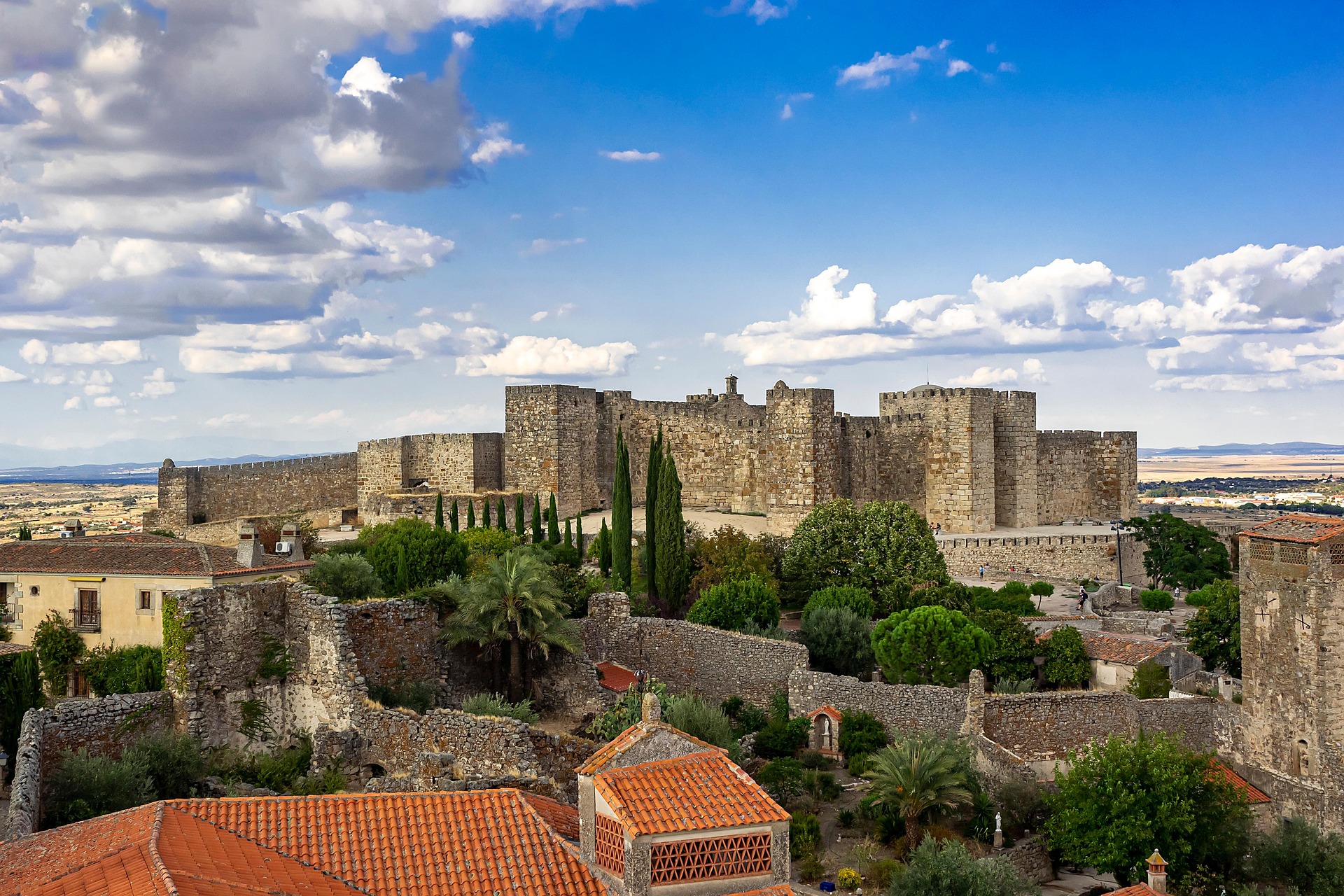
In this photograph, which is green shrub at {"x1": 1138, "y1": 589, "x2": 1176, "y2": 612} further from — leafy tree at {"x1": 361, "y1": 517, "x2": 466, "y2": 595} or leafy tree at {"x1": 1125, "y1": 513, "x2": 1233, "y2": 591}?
leafy tree at {"x1": 361, "y1": 517, "x2": 466, "y2": 595}

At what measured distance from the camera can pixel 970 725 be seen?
813 inches

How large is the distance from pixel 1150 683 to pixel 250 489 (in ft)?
98.6

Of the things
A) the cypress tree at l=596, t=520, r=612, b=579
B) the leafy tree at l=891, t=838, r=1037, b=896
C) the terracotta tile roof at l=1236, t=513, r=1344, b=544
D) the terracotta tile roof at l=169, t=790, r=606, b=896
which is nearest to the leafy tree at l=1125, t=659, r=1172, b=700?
the terracotta tile roof at l=1236, t=513, r=1344, b=544

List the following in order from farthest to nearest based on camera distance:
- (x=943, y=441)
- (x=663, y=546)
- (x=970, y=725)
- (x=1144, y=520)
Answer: (x=1144, y=520) < (x=943, y=441) < (x=663, y=546) < (x=970, y=725)

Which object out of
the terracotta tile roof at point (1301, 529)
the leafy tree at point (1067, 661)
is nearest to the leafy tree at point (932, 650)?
the leafy tree at point (1067, 661)

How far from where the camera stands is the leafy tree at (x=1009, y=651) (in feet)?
78.9

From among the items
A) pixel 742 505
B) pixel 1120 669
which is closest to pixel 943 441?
pixel 742 505

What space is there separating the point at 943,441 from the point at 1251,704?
19.4 m

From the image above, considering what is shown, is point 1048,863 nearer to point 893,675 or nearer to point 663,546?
point 893,675

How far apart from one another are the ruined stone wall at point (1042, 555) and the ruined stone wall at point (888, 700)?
15.8m

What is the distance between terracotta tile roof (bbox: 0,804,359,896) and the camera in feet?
29.9

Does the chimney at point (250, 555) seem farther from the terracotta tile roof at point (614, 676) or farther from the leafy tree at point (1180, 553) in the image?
the leafy tree at point (1180, 553)

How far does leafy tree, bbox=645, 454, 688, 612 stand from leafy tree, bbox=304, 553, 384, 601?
9.44m

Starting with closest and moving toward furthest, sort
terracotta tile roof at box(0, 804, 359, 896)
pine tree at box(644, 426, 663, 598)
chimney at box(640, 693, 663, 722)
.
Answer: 1. terracotta tile roof at box(0, 804, 359, 896)
2. chimney at box(640, 693, 663, 722)
3. pine tree at box(644, 426, 663, 598)
